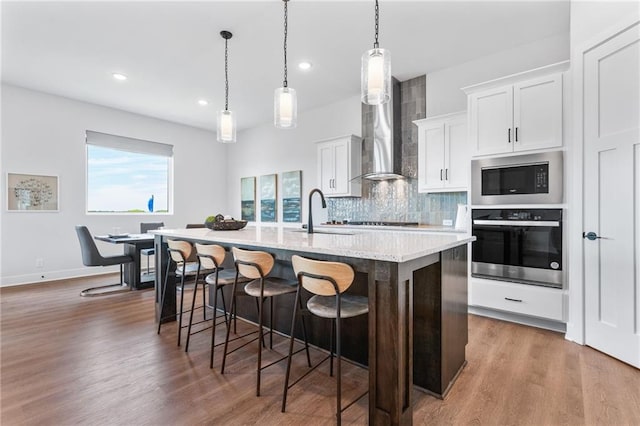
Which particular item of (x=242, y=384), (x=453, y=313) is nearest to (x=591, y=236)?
(x=453, y=313)

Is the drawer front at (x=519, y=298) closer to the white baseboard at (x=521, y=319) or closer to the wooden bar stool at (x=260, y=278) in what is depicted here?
the white baseboard at (x=521, y=319)

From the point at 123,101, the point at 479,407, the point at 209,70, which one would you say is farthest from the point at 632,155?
the point at 123,101

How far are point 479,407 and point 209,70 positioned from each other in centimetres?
457

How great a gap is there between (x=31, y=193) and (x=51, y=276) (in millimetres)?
1344

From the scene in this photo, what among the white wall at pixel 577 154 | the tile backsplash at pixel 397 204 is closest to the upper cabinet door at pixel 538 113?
the white wall at pixel 577 154

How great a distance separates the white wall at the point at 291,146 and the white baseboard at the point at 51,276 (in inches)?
113

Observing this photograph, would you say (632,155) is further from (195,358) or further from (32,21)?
(32,21)

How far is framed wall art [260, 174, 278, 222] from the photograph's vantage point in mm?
6484

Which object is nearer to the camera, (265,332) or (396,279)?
(396,279)

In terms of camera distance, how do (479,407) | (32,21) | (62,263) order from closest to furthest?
(479,407) < (32,21) < (62,263)

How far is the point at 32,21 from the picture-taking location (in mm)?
3111

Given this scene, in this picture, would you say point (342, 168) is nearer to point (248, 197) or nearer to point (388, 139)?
point (388, 139)

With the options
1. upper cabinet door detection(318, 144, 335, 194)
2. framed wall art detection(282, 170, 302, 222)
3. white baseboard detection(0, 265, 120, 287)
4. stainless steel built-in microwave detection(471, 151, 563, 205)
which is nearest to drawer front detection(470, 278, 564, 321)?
stainless steel built-in microwave detection(471, 151, 563, 205)

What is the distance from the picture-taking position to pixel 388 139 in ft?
14.5
